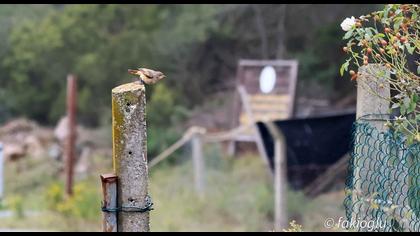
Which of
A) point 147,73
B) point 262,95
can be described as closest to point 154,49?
point 262,95

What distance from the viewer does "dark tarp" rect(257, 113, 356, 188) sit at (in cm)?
1066

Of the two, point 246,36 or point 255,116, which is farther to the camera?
point 246,36

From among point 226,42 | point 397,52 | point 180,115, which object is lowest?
point 397,52

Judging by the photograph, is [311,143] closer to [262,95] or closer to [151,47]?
[262,95]

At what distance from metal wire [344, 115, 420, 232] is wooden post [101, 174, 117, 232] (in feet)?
3.65

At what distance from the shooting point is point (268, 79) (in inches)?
557

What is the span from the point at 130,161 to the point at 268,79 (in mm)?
10972

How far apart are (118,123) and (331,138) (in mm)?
7767

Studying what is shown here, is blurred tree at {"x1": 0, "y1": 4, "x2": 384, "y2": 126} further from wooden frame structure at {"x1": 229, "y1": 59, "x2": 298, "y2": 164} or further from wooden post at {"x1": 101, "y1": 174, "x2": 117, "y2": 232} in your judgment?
wooden post at {"x1": 101, "y1": 174, "x2": 117, "y2": 232}

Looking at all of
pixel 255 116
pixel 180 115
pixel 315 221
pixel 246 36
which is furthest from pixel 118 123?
pixel 246 36

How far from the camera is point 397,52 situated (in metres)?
3.65

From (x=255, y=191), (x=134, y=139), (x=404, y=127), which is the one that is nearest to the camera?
(x=134, y=139)

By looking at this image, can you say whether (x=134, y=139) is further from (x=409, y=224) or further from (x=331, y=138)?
(x=331, y=138)

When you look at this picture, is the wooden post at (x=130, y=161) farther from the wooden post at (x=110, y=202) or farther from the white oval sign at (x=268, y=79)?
the white oval sign at (x=268, y=79)
